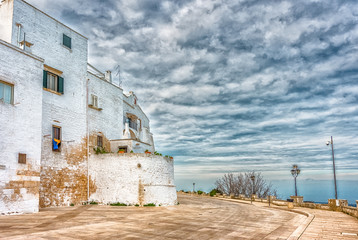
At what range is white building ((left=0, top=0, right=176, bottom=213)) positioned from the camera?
16781 millimetres

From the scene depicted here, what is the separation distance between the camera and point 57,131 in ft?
72.8

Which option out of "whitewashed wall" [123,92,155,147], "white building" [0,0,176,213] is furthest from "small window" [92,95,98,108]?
"whitewashed wall" [123,92,155,147]

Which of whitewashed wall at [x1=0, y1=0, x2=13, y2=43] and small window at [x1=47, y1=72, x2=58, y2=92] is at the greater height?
whitewashed wall at [x1=0, y1=0, x2=13, y2=43]

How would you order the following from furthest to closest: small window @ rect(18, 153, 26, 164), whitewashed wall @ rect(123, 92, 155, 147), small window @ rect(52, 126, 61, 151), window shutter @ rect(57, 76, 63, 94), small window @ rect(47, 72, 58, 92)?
whitewashed wall @ rect(123, 92, 155, 147), window shutter @ rect(57, 76, 63, 94), small window @ rect(47, 72, 58, 92), small window @ rect(52, 126, 61, 151), small window @ rect(18, 153, 26, 164)

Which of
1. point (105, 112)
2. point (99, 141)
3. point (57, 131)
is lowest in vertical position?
point (99, 141)

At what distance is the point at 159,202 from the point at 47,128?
35.5 feet

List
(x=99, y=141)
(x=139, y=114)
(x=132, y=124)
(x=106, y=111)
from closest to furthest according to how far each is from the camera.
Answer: (x=99, y=141)
(x=106, y=111)
(x=132, y=124)
(x=139, y=114)

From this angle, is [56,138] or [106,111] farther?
[106,111]

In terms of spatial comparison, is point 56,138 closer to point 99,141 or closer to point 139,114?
point 99,141

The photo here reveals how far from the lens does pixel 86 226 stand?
13.1m

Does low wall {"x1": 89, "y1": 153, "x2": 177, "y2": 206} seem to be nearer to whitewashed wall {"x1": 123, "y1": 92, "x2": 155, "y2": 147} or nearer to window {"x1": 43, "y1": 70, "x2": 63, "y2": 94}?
window {"x1": 43, "y1": 70, "x2": 63, "y2": 94}

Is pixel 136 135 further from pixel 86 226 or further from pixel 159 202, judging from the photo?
pixel 86 226

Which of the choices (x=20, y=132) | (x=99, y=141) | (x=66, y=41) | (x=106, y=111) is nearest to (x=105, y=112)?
(x=106, y=111)

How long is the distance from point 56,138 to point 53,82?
175 inches
